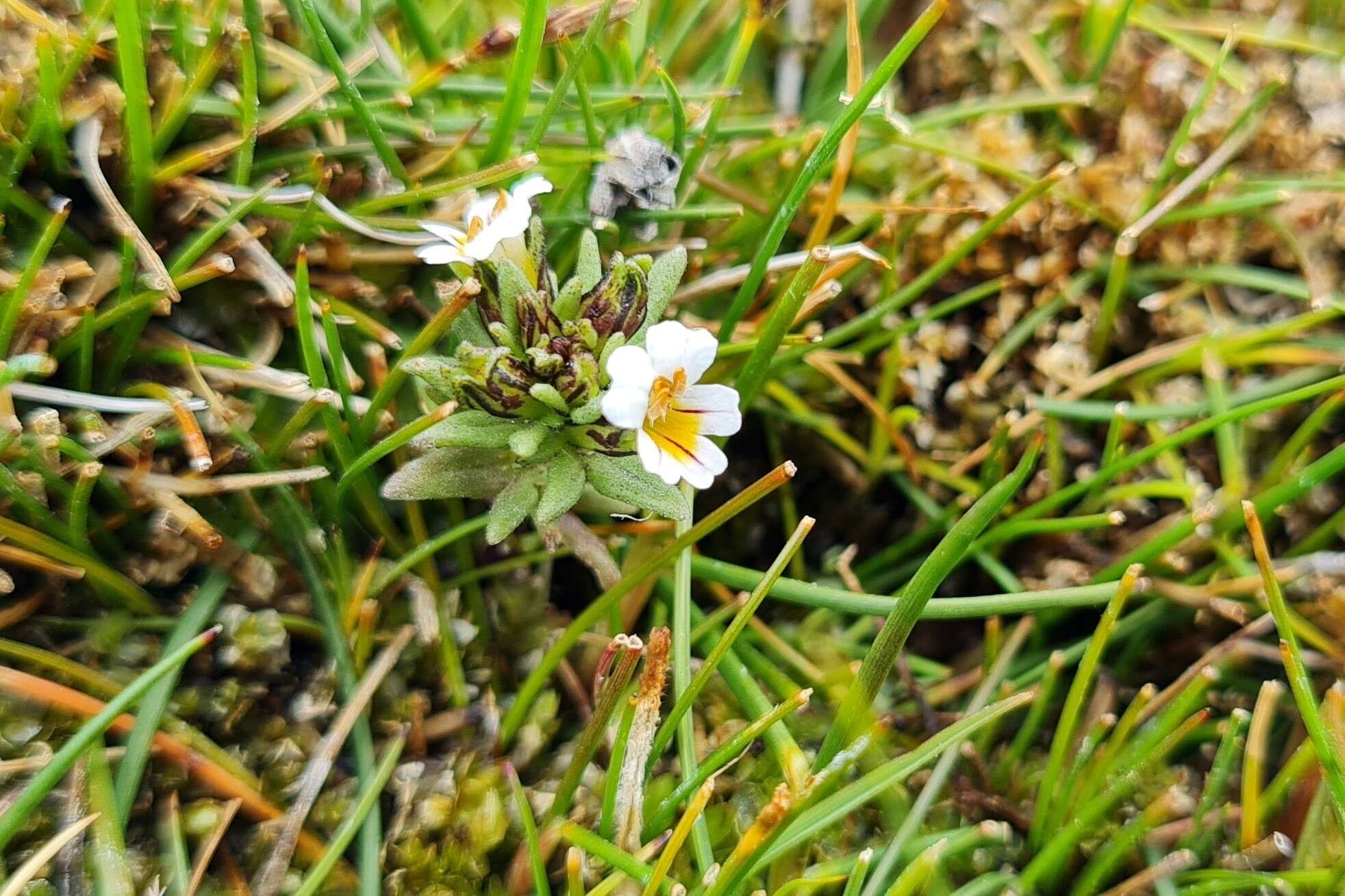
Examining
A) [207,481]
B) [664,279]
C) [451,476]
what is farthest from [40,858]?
[664,279]

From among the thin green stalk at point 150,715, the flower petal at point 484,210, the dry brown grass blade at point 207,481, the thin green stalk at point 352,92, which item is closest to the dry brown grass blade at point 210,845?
the thin green stalk at point 150,715

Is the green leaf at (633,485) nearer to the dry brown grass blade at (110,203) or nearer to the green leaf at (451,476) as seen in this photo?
the green leaf at (451,476)

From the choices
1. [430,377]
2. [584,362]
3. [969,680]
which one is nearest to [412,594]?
[430,377]

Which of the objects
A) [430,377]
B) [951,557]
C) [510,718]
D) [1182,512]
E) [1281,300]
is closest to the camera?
[951,557]

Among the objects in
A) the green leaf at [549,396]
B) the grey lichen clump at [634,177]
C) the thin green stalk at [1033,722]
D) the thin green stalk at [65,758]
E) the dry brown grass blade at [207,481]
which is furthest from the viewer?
the grey lichen clump at [634,177]

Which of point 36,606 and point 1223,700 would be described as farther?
point 1223,700

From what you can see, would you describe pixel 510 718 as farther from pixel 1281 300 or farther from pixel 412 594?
pixel 1281 300
